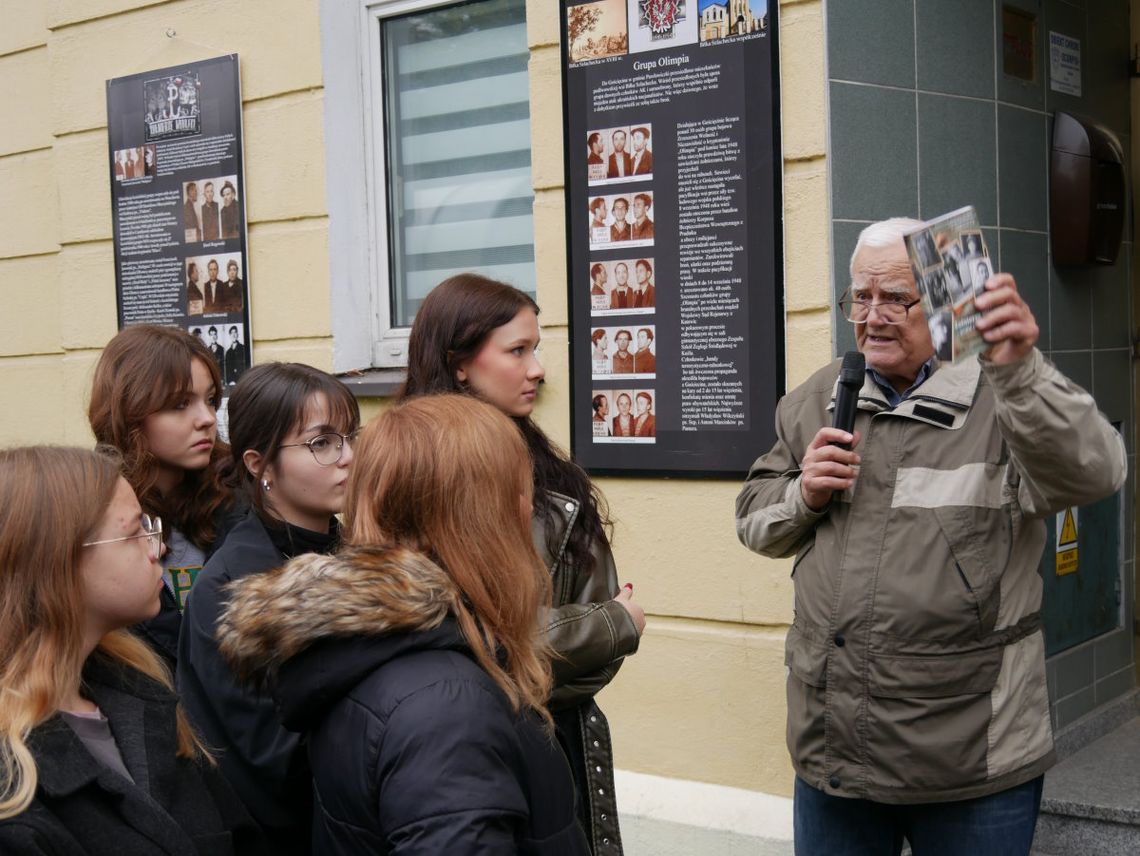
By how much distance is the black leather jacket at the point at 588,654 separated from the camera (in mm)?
2395

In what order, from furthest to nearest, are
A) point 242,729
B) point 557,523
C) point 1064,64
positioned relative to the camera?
point 1064,64 < point 557,523 < point 242,729

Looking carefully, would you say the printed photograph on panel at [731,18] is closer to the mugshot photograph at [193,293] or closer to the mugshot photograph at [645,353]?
the mugshot photograph at [645,353]

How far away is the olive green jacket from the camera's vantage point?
2.58 metres

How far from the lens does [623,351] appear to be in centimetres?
420

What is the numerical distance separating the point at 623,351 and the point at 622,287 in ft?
0.71

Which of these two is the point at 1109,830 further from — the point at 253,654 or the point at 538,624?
the point at 253,654

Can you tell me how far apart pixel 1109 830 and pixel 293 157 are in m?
3.89

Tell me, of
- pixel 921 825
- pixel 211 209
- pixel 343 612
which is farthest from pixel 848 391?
pixel 211 209

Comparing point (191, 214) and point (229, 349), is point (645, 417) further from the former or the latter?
point (191, 214)

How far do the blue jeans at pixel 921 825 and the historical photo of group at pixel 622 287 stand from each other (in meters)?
1.79

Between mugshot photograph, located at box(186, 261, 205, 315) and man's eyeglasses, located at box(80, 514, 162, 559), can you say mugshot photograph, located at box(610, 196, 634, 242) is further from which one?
man's eyeglasses, located at box(80, 514, 162, 559)

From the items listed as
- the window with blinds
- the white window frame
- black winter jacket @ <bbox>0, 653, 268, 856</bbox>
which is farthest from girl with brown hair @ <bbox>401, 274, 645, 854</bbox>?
the white window frame

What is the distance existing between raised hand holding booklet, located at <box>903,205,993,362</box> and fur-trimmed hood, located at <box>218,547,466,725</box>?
1012mm

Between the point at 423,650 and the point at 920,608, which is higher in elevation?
the point at 423,650
